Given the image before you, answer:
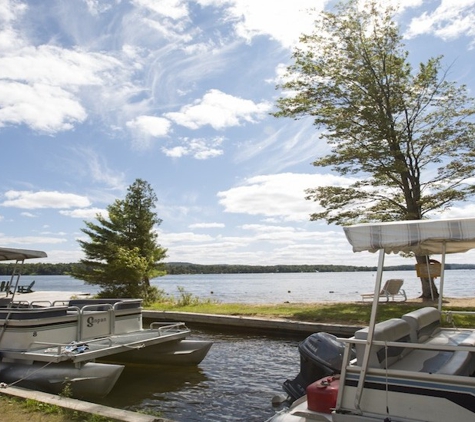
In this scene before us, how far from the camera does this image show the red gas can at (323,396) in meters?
4.78

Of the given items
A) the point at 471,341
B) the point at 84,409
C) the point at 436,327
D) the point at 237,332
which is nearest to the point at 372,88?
the point at 237,332

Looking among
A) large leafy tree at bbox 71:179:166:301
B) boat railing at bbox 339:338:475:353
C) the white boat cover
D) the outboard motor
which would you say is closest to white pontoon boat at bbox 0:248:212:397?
the outboard motor

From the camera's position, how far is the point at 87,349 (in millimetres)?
8633

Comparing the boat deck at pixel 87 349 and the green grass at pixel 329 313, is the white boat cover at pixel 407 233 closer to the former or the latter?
the boat deck at pixel 87 349

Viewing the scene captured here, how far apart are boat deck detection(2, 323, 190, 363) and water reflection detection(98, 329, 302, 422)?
801 millimetres

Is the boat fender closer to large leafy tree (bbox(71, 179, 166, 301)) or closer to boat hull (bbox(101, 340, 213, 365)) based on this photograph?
boat hull (bbox(101, 340, 213, 365))

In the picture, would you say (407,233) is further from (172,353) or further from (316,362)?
(172,353)

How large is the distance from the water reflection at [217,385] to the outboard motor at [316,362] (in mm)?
1021

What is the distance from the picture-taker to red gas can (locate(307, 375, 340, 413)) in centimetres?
478

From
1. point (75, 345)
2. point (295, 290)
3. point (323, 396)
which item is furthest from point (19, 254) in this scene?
point (295, 290)

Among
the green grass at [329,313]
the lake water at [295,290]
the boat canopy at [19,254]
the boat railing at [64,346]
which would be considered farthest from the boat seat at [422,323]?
the lake water at [295,290]

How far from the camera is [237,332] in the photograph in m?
14.4

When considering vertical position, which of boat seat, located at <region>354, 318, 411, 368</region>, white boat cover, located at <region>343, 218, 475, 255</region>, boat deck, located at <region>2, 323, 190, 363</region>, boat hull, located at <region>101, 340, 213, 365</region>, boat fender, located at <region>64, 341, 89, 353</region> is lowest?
boat hull, located at <region>101, 340, 213, 365</region>

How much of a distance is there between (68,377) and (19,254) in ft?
10.7
